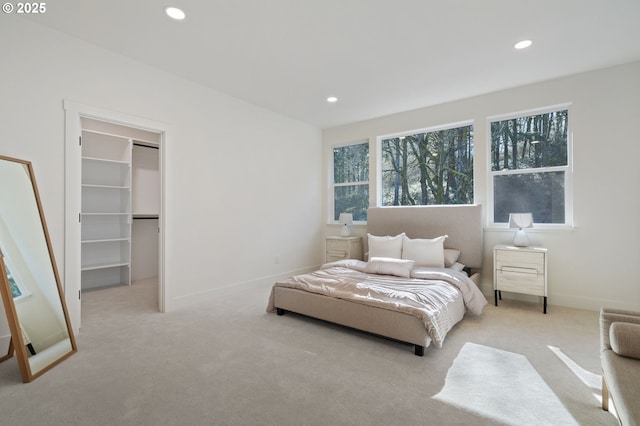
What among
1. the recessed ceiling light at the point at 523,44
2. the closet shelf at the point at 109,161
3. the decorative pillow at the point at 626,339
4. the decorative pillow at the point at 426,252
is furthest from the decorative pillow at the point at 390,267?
the closet shelf at the point at 109,161

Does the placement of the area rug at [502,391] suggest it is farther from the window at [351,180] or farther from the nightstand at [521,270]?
the window at [351,180]

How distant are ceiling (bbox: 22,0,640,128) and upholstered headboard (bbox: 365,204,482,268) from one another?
5.44 feet

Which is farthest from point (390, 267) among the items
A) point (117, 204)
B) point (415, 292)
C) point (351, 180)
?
point (117, 204)

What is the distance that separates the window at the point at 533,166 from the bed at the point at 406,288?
51 cm

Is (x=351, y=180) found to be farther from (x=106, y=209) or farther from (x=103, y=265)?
(x=103, y=265)

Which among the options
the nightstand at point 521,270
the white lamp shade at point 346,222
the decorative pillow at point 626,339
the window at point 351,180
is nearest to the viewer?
the decorative pillow at point 626,339

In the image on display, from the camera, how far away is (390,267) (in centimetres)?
346

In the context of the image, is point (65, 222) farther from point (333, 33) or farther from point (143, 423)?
point (333, 33)

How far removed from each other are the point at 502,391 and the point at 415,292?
0.98 meters

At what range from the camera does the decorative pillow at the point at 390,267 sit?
3.39 metres

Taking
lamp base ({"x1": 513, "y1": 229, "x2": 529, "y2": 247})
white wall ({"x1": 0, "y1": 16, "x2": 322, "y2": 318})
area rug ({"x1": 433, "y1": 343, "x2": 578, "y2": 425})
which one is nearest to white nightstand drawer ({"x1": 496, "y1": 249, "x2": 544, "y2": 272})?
lamp base ({"x1": 513, "y1": 229, "x2": 529, "y2": 247})

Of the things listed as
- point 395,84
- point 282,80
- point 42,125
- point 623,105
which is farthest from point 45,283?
point 623,105

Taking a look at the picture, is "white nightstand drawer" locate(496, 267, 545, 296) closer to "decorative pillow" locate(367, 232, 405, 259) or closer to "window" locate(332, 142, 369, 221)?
"decorative pillow" locate(367, 232, 405, 259)

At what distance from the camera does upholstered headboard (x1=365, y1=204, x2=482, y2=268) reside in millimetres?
3984
